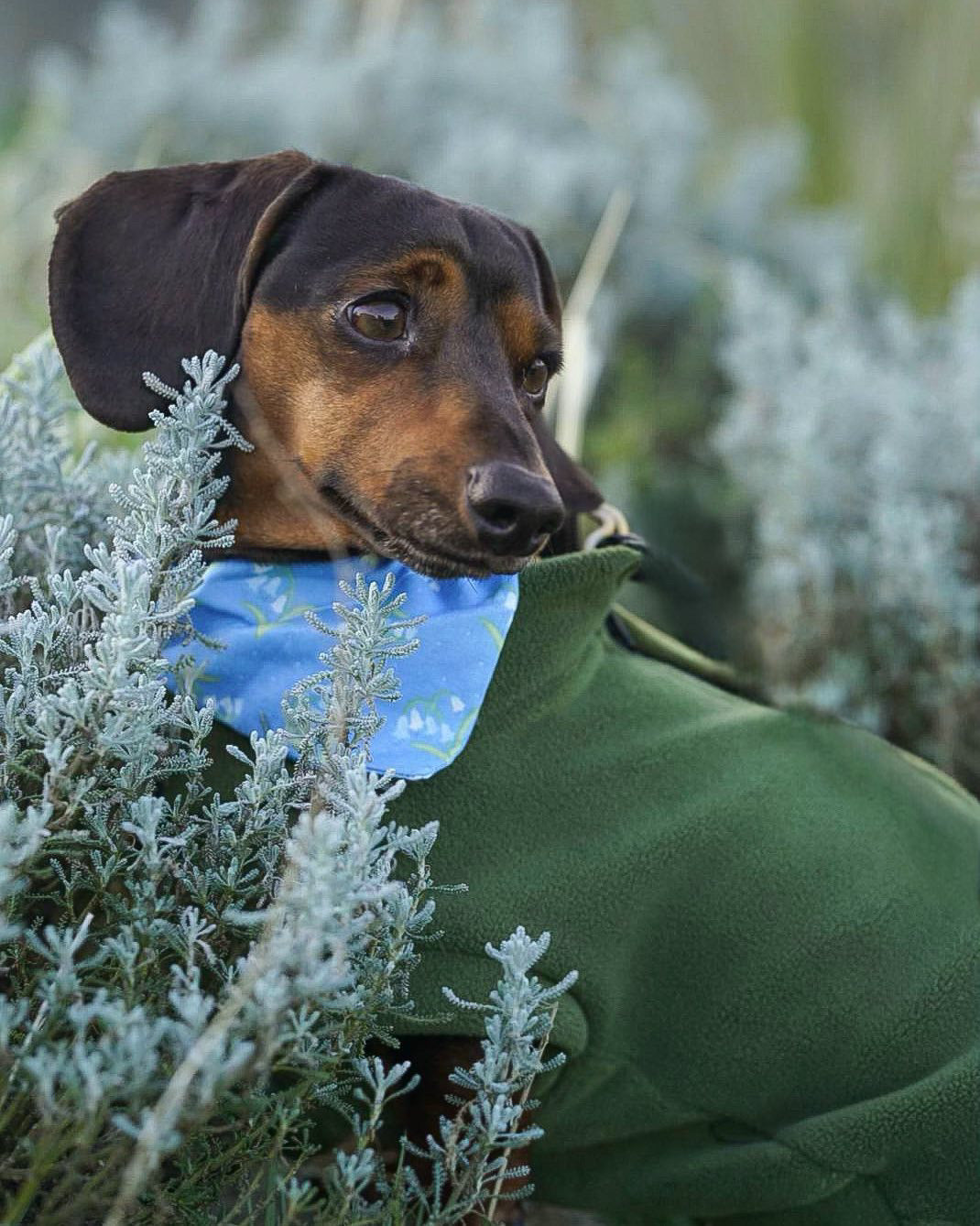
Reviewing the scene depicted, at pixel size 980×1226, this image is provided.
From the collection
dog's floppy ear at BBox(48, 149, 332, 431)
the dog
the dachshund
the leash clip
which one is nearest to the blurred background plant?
the leash clip

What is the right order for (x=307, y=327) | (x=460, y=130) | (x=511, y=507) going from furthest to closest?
1. (x=460, y=130)
2. (x=307, y=327)
3. (x=511, y=507)

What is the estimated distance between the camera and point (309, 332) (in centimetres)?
190

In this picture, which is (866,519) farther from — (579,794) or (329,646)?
(329,646)

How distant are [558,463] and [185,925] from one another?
1.18 m

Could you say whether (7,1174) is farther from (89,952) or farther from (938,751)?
(938,751)

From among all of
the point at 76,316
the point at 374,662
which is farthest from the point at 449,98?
the point at 374,662

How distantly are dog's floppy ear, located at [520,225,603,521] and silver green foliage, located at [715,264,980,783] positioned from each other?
3.99ft

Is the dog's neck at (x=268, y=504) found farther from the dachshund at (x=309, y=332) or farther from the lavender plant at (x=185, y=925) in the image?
the lavender plant at (x=185, y=925)

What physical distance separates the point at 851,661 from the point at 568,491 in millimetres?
1619

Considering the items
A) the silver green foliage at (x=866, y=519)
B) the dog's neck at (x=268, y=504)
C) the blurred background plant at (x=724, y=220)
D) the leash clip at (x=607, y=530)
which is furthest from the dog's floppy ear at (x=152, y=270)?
the silver green foliage at (x=866, y=519)

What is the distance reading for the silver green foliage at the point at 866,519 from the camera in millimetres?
3375

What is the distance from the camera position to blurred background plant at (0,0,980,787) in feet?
12.1

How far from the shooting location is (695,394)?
16.6 feet

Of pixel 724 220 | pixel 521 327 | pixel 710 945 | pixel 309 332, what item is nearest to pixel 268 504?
pixel 309 332
